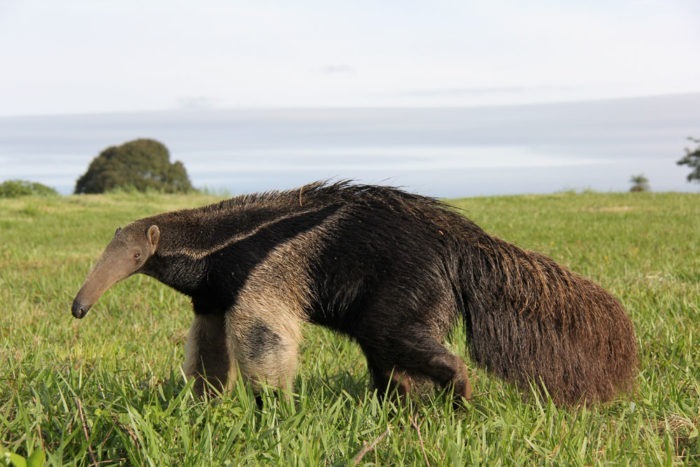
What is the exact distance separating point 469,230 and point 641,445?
1252 millimetres

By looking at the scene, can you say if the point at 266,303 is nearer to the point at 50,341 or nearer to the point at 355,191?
the point at 355,191

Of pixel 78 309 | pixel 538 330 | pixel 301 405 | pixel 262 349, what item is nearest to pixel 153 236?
pixel 78 309

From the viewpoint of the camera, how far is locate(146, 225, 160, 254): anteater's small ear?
388 cm

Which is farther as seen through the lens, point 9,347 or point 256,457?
point 9,347

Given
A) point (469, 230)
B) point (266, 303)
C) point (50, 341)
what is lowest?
point (50, 341)

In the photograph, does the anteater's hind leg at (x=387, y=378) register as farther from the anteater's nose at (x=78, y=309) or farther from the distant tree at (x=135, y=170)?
the distant tree at (x=135, y=170)

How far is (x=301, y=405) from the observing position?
339 centimetres

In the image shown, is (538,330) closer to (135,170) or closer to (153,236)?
(153,236)

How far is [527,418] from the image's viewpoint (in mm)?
3459

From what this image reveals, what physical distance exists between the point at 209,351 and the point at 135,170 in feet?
142

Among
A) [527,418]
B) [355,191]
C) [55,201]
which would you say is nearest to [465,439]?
[527,418]

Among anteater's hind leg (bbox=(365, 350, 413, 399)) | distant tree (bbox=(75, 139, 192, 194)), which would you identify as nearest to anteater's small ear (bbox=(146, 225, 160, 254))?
anteater's hind leg (bbox=(365, 350, 413, 399))

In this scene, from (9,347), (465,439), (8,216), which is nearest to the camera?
(465,439)

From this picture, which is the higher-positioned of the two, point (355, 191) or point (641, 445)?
point (355, 191)
